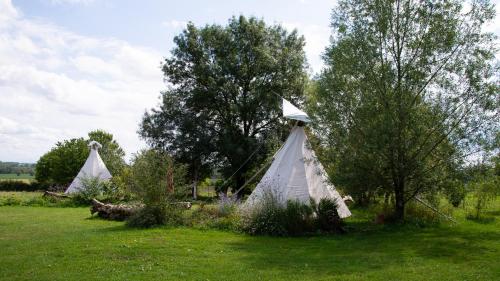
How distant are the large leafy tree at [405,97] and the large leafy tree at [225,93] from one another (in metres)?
14.8

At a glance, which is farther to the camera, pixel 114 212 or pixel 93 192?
pixel 93 192

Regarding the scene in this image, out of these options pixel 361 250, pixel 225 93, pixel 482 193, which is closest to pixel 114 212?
pixel 361 250

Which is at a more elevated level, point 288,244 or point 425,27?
point 425,27

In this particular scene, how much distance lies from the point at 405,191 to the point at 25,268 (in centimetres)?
1060

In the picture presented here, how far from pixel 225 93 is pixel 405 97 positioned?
57.5ft

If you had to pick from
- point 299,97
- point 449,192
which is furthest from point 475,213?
→ point 299,97

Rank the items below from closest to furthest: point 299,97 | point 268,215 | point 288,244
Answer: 1. point 288,244
2. point 268,215
3. point 299,97

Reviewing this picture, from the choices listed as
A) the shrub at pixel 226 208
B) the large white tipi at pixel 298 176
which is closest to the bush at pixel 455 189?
the large white tipi at pixel 298 176

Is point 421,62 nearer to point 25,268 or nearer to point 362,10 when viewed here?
point 362,10

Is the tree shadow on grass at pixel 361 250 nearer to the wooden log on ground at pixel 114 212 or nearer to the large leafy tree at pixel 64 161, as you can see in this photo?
the wooden log on ground at pixel 114 212

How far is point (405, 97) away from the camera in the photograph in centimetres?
1313

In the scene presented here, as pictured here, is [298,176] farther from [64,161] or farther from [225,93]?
[64,161]

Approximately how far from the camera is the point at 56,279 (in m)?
7.36

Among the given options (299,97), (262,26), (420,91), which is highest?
(262,26)
